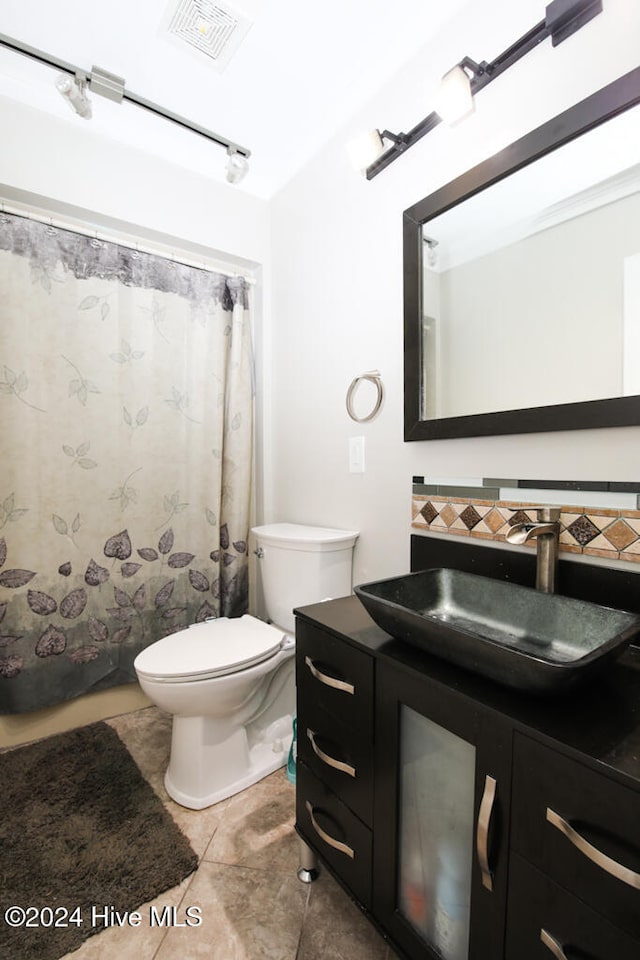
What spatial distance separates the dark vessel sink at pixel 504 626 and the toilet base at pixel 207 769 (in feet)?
2.90

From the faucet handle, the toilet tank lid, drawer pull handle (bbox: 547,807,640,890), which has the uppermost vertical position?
the faucet handle

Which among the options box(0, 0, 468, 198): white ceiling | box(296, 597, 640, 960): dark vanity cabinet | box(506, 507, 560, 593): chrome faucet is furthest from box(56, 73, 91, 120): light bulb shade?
box(506, 507, 560, 593): chrome faucet

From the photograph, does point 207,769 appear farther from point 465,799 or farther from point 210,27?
point 210,27

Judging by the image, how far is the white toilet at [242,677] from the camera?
138 cm

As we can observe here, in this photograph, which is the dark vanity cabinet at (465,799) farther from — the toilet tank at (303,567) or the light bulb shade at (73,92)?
the light bulb shade at (73,92)

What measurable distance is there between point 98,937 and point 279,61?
256 centimetres

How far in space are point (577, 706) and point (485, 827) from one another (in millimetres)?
237

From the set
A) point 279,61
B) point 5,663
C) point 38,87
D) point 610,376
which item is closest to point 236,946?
point 5,663

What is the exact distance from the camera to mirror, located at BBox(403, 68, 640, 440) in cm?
96

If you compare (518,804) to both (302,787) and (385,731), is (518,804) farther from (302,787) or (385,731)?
(302,787)

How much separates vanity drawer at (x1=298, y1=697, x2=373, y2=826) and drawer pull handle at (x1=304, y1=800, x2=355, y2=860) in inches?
4.0

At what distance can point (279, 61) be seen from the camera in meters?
1.48

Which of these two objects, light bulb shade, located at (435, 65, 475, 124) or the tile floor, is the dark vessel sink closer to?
the tile floor

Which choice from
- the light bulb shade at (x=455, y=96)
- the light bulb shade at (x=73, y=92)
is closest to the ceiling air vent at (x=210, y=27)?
the light bulb shade at (x=73, y=92)
